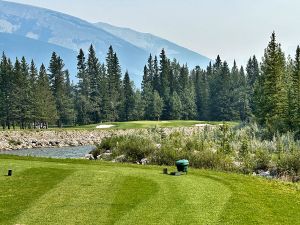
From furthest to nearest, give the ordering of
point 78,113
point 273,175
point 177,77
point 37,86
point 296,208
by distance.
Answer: point 177,77, point 78,113, point 37,86, point 273,175, point 296,208

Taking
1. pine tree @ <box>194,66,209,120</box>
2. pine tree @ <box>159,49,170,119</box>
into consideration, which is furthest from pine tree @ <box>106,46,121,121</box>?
pine tree @ <box>194,66,209,120</box>

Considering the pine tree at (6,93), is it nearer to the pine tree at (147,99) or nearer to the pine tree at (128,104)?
the pine tree at (128,104)

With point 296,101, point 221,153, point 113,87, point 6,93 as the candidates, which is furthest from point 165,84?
point 221,153

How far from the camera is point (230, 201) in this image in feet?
50.4

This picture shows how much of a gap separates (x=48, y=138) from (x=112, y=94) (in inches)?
1634

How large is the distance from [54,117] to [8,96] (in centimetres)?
1111

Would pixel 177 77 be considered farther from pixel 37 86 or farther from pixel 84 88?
pixel 37 86

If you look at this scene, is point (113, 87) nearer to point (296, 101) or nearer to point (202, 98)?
point (202, 98)

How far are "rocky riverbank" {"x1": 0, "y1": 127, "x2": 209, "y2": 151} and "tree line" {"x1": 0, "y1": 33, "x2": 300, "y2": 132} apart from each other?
55.4 ft

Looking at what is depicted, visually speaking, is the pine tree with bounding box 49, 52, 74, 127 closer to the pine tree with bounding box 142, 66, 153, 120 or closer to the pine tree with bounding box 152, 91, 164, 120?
the pine tree with bounding box 142, 66, 153, 120

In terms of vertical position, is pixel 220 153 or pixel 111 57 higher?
pixel 111 57

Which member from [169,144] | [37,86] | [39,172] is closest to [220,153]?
[169,144]

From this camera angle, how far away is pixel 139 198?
15.1 metres

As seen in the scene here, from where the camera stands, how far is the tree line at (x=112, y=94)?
325 feet
